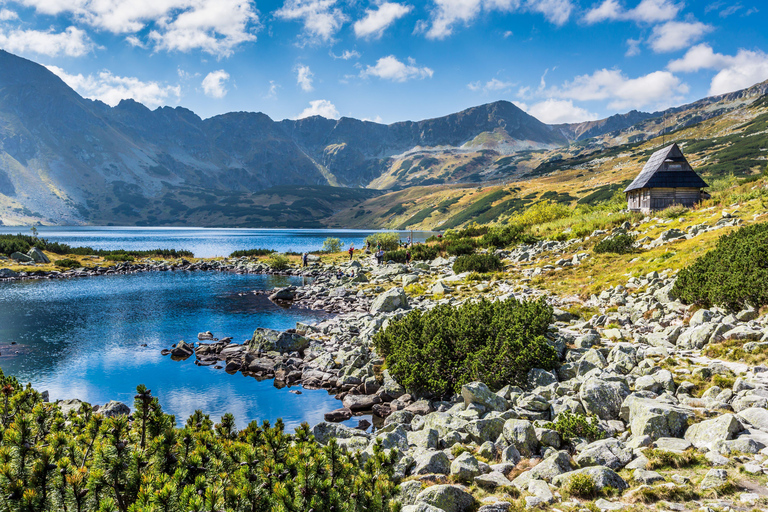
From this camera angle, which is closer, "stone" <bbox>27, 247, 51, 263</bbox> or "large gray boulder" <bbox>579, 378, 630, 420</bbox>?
"large gray boulder" <bbox>579, 378, 630, 420</bbox>

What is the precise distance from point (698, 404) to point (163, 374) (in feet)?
72.8

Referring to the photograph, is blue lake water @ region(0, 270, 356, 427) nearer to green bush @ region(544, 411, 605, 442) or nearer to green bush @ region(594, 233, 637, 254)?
green bush @ region(544, 411, 605, 442)

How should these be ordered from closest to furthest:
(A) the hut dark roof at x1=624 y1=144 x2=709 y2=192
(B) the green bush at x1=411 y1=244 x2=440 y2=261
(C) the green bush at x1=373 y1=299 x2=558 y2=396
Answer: (C) the green bush at x1=373 y1=299 x2=558 y2=396
(A) the hut dark roof at x1=624 y1=144 x2=709 y2=192
(B) the green bush at x1=411 y1=244 x2=440 y2=261

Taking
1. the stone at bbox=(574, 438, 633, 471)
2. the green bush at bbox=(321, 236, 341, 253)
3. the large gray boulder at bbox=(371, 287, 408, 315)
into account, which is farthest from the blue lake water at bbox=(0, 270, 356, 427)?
the green bush at bbox=(321, 236, 341, 253)

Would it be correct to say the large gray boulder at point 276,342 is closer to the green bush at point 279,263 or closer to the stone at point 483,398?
the stone at point 483,398

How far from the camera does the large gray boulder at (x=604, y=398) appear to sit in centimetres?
994

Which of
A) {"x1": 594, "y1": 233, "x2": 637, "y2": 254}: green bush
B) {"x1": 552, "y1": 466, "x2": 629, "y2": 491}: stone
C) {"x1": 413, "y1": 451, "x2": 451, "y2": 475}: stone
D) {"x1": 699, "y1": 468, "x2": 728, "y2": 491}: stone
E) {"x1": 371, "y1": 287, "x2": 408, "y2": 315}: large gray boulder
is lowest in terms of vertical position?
{"x1": 371, "y1": 287, "x2": 408, "y2": 315}: large gray boulder

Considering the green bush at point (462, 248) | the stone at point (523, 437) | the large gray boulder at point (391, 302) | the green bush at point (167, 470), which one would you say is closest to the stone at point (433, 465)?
the stone at point (523, 437)

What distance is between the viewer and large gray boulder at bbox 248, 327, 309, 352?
74.9 feet

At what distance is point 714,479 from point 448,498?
4.30m

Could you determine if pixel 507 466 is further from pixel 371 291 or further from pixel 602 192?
pixel 602 192

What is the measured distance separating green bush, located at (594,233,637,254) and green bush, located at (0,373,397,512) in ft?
85.9

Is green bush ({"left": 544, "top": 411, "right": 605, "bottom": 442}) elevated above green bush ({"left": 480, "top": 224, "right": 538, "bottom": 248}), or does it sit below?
below

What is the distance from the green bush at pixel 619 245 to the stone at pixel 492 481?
23.7 meters
